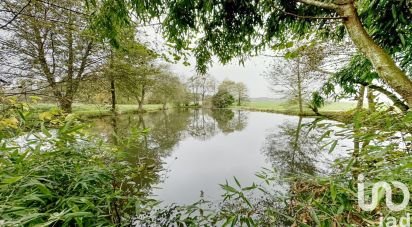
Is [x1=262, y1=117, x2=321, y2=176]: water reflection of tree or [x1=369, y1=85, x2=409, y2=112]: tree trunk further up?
[x1=369, y1=85, x2=409, y2=112]: tree trunk

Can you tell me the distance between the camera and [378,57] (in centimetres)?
110

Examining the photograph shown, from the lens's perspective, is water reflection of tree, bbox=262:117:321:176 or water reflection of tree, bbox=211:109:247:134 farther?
water reflection of tree, bbox=211:109:247:134

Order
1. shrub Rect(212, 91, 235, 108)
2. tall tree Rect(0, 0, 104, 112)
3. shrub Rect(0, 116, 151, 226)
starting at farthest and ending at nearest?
shrub Rect(212, 91, 235, 108), tall tree Rect(0, 0, 104, 112), shrub Rect(0, 116, 151, 226)

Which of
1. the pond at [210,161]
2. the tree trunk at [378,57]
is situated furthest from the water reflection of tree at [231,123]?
the tree trunk at [378,57]

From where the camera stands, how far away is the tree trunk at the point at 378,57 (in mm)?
998

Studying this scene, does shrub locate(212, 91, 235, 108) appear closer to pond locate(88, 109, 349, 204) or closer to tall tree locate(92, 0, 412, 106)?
pond locate(88, 109, 349, 204)

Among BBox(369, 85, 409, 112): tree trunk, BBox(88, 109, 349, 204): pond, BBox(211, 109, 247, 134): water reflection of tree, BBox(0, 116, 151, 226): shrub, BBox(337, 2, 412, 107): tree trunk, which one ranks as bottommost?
BBox(88, 109, 349, 204): pond

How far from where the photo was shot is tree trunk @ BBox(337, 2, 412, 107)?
1.00 metres

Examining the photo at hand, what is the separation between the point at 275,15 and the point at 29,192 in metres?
2.19

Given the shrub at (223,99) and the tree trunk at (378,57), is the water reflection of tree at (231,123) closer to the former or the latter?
the tree trunk at (378,57)

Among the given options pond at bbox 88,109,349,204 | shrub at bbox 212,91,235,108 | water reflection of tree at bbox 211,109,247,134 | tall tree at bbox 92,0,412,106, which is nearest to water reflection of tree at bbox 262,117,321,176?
pond at bbox 88,109,349,204

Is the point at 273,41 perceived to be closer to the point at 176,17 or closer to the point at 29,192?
the point at 176,17

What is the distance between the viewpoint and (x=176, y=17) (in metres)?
1.89

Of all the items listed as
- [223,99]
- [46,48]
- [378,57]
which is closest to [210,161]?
[46,48]
